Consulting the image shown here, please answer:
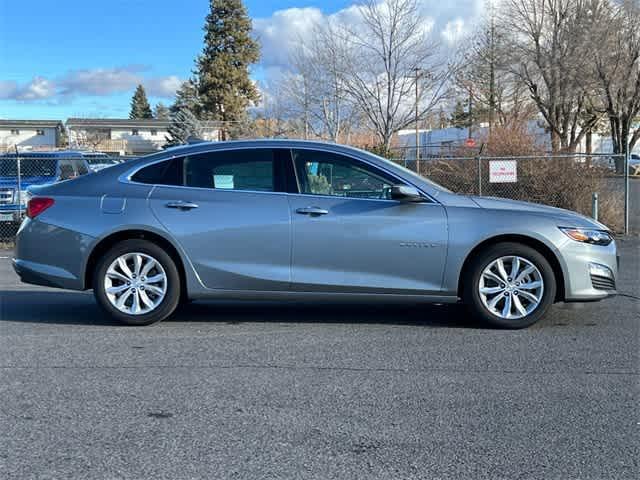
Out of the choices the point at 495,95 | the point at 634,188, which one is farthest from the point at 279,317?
the point at 495,95

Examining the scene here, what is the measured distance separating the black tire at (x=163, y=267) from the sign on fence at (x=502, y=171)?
9.62 meters

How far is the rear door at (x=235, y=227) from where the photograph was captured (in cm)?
619

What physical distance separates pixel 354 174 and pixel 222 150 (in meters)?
1.21

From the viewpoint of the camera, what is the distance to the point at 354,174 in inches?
251

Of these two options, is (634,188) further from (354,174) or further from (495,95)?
(354,174)

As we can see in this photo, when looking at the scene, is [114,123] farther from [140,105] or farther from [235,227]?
[235,227]

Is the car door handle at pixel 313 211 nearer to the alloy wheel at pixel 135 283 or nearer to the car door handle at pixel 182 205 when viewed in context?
the car door handle at pixel 182 205

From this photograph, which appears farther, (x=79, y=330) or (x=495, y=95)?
(x=495, y=95)

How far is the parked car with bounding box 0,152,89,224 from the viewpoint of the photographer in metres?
14.0

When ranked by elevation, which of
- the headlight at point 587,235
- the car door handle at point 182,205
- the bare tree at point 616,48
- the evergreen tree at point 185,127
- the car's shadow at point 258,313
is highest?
the bare tree at point 616,48

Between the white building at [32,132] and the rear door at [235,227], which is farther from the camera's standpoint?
the white building at [32,132]

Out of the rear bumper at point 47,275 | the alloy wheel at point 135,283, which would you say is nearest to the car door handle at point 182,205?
the alloy wheel at point 135,283

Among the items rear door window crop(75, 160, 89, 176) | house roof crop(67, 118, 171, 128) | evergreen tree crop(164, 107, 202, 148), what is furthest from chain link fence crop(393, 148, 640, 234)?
house roof crop(67, 118, 171, 128)

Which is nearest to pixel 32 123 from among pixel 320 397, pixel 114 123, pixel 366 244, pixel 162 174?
pixel 114 123
